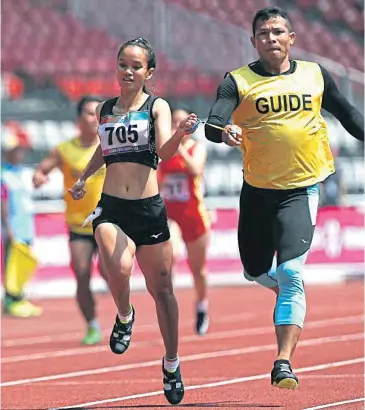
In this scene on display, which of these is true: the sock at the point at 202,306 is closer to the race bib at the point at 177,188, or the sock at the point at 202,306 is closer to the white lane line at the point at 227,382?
the race bib at the point at 177,188

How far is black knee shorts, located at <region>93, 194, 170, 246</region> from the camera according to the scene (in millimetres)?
7316

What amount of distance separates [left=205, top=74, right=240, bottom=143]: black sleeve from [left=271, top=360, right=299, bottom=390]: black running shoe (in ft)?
4.44

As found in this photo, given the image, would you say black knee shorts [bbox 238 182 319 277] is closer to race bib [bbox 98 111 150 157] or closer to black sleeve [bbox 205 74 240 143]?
black sleeve [bbox 205 74 240 143]

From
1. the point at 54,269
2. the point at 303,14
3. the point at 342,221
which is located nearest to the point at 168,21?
the point at 303,14

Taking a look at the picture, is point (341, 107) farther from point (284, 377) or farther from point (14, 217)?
point (14, 217)

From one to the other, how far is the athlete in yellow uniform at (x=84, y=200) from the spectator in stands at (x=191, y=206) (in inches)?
42.6

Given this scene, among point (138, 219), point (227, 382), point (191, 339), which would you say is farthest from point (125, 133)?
point (191, 339)

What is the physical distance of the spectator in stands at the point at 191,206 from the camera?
1246 centimetres

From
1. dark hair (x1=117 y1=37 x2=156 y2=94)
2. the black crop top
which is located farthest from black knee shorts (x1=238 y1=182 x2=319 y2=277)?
dark hair (x1=117 y1=37 x2=156 y2=94)

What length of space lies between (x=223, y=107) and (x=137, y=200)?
30.7 inches

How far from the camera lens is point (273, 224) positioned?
7430 mm

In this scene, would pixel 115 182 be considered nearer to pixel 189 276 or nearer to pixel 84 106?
pixel 84 106

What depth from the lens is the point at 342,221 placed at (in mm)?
20000

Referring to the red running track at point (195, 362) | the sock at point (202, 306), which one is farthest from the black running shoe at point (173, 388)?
the sock at point (202, 306)
